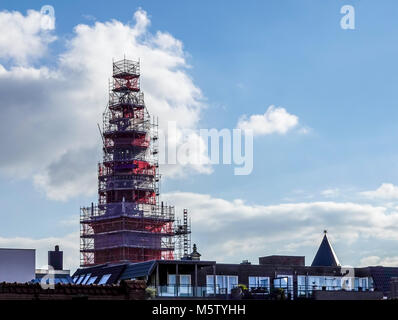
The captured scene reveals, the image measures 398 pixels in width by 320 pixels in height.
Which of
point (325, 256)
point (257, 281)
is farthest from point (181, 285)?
point (325, 256)

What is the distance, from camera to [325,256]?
121 m

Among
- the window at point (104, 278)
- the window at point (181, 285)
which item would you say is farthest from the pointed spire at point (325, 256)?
the window at point (181, 285)

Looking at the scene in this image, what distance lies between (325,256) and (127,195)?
5801 centimetres

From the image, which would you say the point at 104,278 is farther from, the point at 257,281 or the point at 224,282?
the point at 257,281

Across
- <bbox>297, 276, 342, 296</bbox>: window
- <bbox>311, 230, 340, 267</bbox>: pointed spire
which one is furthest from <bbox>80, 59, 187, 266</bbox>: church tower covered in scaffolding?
<bbox>297, 276, 342, 296</bbox>: window

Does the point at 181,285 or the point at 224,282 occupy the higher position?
the point at 181,285

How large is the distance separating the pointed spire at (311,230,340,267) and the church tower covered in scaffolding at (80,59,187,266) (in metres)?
46.7

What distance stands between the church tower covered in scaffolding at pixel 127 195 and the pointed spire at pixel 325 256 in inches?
1839

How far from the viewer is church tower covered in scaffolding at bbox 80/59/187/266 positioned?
160375mm

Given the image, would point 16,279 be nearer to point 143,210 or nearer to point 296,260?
point 296,260

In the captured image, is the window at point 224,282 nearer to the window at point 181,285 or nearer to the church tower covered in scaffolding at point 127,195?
the window at point 181,285

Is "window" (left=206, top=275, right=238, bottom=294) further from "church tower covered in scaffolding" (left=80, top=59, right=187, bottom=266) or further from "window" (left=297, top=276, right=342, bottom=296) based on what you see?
"church tower covered in scaffolding" (left=80, top=59, right=187, bottom=266)
